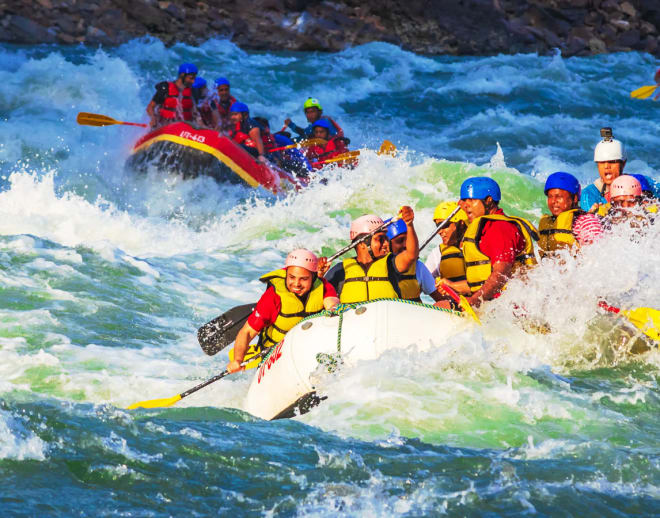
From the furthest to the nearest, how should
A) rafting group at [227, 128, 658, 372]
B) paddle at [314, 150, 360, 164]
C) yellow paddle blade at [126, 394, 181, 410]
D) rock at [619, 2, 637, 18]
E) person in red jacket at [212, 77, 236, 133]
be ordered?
rock at [619, 2, 637, 18] < paddle at [314, 150, 360, 164] < person in red jacket at [212, 77, 236, 133] < rafting group at [227, 128, 658, 372] < yellow paddle blade at [126, 394, 181, 410]

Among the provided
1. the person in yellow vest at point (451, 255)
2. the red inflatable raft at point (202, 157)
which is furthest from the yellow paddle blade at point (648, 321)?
the red inflatable raft at point (202, 157)

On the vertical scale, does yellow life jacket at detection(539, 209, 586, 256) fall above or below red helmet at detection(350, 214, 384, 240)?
above

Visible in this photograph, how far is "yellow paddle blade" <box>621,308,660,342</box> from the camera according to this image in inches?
255

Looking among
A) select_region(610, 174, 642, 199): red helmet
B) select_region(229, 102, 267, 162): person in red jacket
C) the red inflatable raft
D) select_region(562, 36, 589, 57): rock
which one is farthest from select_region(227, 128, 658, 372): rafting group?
select_region(562, 36, 589, 57): rock

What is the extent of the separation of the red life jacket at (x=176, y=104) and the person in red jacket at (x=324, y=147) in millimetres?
1658

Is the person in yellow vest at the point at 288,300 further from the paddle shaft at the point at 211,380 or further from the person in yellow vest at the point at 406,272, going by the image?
the person in yellow vest at the point at 406,272

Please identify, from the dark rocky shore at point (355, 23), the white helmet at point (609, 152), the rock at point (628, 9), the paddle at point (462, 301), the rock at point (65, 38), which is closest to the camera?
the paddle at point (462, 301)

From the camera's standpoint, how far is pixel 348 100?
20891 mm

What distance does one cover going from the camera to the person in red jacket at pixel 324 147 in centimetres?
1318

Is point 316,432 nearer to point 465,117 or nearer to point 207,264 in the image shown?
point 207,264

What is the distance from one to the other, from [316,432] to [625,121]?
50.9ft

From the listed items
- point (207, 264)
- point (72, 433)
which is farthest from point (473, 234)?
point (207, 264)

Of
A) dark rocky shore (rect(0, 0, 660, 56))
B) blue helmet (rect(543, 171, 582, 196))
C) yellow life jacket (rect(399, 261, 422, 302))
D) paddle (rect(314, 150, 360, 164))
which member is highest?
dark rocky shore (rect(0, 0, 660, 56))

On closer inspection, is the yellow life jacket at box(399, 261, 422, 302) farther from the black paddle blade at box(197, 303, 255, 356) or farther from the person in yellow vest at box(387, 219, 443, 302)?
the black paddle blade at box(197, 303, 255, 356)
